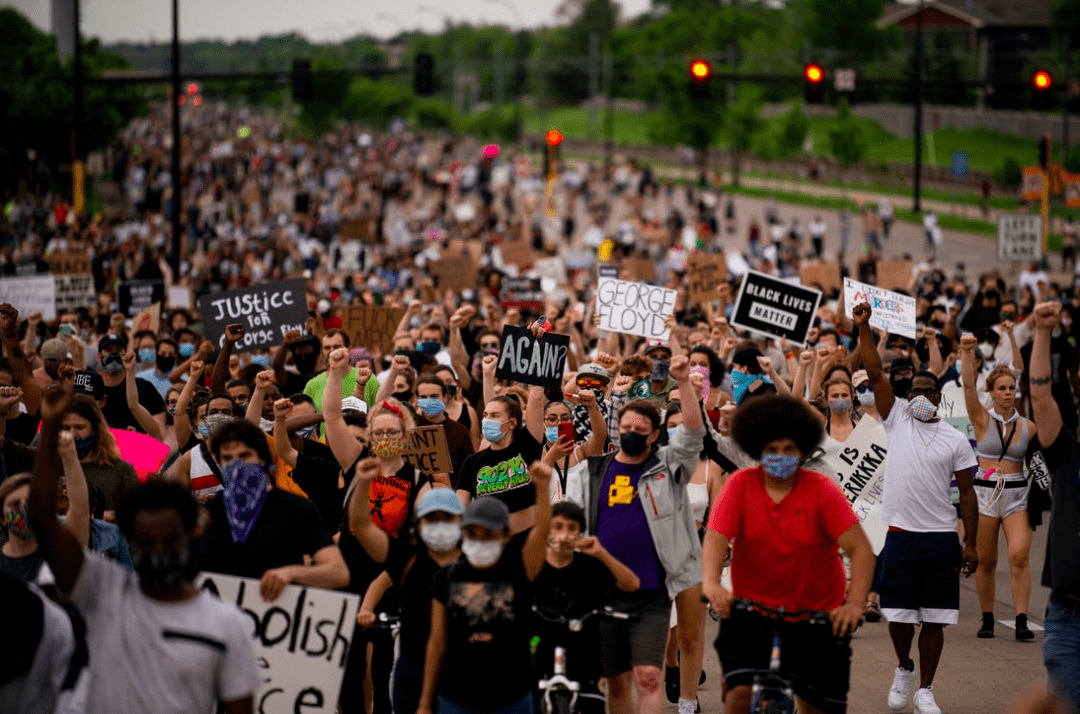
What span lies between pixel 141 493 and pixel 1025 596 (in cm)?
694

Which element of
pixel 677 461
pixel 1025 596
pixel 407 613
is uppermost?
pixel 677 461

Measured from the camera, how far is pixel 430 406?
10.6m

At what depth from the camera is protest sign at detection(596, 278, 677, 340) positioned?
14.6m

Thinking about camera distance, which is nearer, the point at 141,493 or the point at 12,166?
the point at 141,493

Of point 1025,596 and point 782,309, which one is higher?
point 782,309

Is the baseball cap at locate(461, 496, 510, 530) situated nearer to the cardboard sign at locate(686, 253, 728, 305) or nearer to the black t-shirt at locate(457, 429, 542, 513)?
the black t-shirt at locate(457, 429, 542, 513)

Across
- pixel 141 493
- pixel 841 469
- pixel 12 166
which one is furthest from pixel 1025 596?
pixel 12 166

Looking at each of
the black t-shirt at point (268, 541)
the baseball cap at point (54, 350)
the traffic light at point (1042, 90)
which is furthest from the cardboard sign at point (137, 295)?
the traffic light at point (1042, 90)

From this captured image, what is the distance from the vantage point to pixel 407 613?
7160mm

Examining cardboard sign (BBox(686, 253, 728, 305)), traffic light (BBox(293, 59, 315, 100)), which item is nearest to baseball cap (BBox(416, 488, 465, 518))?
cardboard sign (BBox(686, 253, 728, 305))

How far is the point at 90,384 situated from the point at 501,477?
12.6ft

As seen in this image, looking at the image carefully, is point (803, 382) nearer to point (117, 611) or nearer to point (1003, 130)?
point (117, 611)

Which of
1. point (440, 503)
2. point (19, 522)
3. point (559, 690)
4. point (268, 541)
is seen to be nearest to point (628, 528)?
point (559, 690)

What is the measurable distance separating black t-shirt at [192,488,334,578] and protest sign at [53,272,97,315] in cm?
1370
